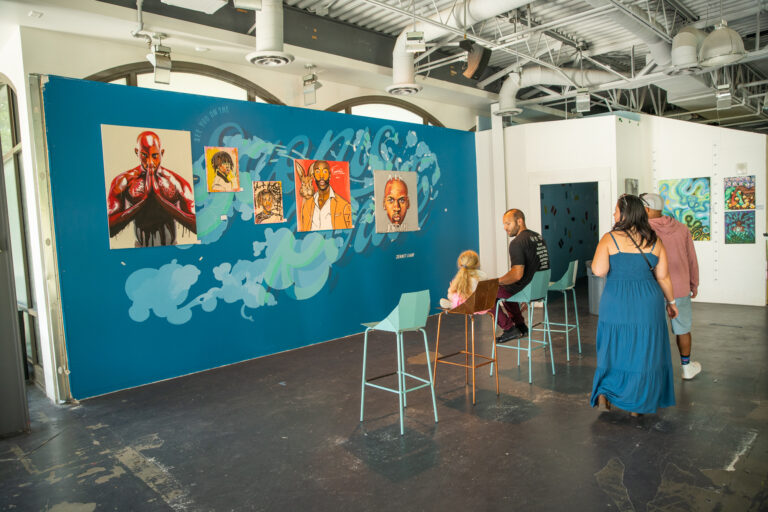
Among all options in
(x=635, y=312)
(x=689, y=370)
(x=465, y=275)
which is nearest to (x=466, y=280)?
(x=465, y=275)

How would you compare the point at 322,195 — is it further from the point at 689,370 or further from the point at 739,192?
the point at 739,192

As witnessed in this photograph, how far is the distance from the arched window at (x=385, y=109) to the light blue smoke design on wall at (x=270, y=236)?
634mm

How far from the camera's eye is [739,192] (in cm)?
808

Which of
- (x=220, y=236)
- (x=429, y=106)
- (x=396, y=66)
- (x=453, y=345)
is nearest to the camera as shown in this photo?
(x=220, y=236)

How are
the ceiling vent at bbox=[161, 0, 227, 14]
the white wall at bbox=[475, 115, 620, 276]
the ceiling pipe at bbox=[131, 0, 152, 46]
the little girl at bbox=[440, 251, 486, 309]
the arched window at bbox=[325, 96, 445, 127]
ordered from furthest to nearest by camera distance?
the white wall at bbox=[475, 115, 620, 276] < the arched window at bbox=[325, 96, 445, 127] < the ceiling pipe at bbox=[131, 0, 152, 46] < the little girl at bbox=[440, 251, 486, 309] < the ceiling vent at bbox=[161, 0, 227, 14]

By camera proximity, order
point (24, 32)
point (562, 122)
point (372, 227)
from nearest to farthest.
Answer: point (24, 32), point (372, 227), point (562, 122)

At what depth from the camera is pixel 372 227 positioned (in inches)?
291

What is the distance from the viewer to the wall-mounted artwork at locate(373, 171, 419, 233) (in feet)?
24.6

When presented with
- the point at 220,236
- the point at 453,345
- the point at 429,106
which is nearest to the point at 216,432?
the point at 220,236

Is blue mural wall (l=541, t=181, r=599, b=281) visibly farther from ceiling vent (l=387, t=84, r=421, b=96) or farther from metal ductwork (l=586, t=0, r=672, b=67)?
ceiling vent (l=387, t=84, r=421, b=96)

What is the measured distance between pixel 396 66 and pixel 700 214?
18.2 ft

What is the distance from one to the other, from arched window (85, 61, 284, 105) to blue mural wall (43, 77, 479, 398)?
487 millimetres

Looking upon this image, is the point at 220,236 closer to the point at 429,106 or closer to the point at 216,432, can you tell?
the point at 216,432

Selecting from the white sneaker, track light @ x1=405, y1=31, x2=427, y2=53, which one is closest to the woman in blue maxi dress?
the white sneaker
